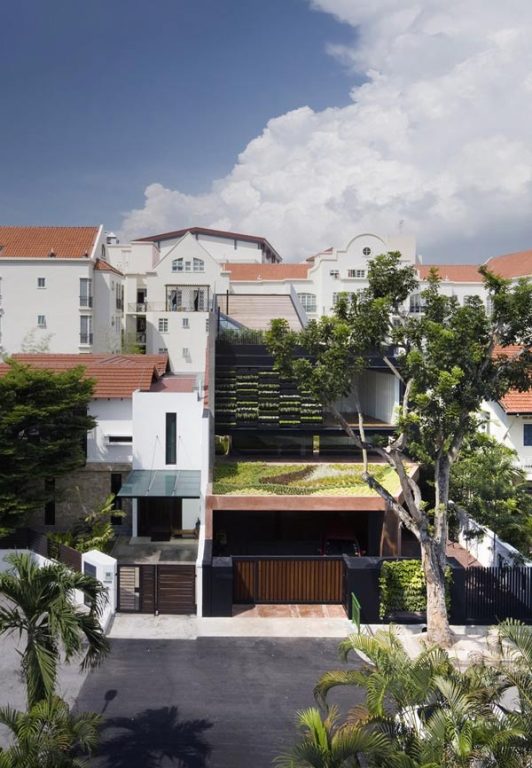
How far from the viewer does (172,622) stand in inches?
691

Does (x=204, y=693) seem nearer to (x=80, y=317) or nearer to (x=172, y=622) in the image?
(x=172, y=622)

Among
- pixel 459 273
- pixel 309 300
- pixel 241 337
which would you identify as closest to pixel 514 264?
pixel 459 273

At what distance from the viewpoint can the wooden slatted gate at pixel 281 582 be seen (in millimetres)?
18766

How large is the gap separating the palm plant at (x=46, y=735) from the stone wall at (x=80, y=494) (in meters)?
15.5

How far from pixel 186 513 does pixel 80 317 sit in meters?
32.8

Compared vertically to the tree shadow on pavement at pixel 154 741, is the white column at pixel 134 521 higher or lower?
higher

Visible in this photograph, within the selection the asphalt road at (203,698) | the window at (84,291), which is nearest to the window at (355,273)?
the window at (84,291)

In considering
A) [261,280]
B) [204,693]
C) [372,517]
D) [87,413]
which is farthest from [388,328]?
[261,280]

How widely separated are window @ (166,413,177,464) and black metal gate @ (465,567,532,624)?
1193 centimetres

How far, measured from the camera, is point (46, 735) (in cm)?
867

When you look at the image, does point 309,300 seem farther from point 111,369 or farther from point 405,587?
point 405,587

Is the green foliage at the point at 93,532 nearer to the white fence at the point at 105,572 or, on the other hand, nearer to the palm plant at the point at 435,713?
the white fence at the point at 105,572

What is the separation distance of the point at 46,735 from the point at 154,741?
13.6ft

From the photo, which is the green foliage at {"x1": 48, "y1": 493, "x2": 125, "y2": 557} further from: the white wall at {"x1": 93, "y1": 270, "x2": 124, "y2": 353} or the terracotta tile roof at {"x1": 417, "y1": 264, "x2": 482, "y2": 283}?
the terracotta tile roof at {"x1": 417, "y1": 264, "x2": 482, "y2": 283}
